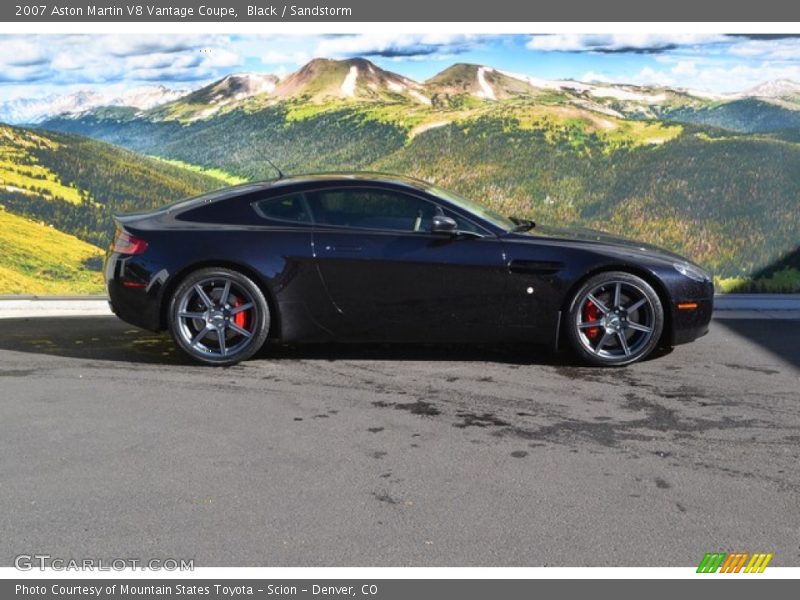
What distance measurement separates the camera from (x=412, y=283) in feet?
23.8

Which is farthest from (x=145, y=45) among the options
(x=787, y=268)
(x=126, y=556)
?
(x=126, y=556)

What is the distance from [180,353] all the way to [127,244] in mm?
883

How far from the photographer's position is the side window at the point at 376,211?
7.39 meters

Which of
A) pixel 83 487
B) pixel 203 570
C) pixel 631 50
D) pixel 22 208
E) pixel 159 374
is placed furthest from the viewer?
pixel 631 50

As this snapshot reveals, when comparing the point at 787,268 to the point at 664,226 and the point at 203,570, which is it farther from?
the point at 203,570

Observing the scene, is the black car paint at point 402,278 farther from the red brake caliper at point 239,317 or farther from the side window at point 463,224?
the red brake caliper at point 239,317

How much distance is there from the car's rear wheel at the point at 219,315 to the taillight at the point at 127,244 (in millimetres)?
386

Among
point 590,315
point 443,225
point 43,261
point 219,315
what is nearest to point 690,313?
point 590,315

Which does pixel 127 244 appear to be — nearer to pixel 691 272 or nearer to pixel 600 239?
pixel 600 239

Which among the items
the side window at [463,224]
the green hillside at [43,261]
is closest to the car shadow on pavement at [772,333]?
the side window at [463,224]

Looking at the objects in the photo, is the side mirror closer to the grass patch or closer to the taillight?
the taillight

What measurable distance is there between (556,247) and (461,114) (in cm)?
450

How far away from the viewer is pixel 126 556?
13.4ft

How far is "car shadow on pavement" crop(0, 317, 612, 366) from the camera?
7.60m
